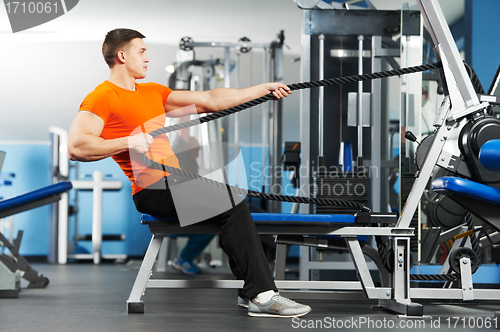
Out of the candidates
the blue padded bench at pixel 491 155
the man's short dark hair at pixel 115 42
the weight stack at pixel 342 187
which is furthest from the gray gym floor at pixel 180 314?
the man's short dark hair at pixel 115 42

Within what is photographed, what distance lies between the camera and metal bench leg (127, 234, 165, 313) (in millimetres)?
1947

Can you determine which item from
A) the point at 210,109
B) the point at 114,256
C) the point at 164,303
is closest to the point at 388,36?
the point at 210,109

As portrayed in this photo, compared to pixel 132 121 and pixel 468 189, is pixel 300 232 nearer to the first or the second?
pixel 468 189

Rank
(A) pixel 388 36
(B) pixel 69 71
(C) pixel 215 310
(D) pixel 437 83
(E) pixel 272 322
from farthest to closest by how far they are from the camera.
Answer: (B) pixel 69 71, (A) pixel 388 36, (D) pixel 437 83, (C) pixel 215 310, (E) pixel 272 322

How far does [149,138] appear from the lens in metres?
1.83

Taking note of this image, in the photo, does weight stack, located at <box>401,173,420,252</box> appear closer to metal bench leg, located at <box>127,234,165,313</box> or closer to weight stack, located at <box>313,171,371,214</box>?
weight stack, located at <box>313,171,371,214</box>

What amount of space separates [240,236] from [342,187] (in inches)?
48.6

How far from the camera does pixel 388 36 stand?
333 centimetres

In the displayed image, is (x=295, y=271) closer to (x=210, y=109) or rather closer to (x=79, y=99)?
(x=210, y=109)

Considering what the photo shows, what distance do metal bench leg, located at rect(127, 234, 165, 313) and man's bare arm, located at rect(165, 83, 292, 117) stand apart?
58cm

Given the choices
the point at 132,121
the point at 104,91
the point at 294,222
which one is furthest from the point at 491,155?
the point at 104,91

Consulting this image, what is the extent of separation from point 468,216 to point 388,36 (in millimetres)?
1523

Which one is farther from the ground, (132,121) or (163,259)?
(132,121)

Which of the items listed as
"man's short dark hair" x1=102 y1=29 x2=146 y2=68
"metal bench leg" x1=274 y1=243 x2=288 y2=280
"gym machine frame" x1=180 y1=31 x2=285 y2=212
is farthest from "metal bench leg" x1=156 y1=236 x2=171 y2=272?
"man's short dark hair" x1=102 y1=29 x2=146 y2=68
